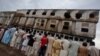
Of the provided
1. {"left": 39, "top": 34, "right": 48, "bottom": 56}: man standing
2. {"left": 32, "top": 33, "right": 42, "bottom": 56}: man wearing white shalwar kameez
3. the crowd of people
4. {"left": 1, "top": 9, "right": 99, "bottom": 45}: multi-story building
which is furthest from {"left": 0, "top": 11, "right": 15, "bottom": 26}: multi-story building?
{"left": 39, "top": 34, "right": 48, "bottom": 56}: man standing

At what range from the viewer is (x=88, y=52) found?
9.93 metres

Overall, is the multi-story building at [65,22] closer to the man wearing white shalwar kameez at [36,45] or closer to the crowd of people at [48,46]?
the crowd of people at [48,46]

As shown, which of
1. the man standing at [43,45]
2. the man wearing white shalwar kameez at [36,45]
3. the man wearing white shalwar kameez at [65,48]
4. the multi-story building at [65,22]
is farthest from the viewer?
the multi-story building at [65,22]

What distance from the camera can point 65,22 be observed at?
72.9 ft

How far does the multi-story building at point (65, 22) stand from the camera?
19875 millimetres

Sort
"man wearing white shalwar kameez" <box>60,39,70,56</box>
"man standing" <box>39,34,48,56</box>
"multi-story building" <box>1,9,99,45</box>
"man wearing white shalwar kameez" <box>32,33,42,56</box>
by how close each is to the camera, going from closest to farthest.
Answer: "man wearing white shalwar kameez" <box>60,39,70,56</box>
"man standing" <box>39,34,48,56</box>
"man wearing white shalwar kameez" <box>32,33,42,56</box>
"multi-story building" <box>1,9,99,45</box>

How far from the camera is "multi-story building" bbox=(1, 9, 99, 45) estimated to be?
19875 millimetres

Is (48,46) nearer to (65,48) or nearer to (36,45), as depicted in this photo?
(36,45)

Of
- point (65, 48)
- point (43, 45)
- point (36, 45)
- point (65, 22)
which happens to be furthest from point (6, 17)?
point (65, 48)

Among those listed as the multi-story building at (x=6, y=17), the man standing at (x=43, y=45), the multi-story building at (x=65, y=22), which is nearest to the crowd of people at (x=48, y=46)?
the man standing at (x=43, y=45)

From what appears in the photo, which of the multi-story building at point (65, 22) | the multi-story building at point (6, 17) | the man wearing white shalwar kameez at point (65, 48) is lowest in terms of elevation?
the man wearing white shalwar kameez at point (65, 48)

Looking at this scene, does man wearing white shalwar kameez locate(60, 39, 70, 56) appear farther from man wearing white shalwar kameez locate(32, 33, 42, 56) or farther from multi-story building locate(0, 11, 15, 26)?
multi-story building locate(0, 11, 15, 26)

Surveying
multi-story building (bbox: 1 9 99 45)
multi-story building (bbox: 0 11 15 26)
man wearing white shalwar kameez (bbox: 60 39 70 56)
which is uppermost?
multi-story building (bbox: 0 11 15 26)

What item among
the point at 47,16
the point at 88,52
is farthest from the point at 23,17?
the point at 88,52
